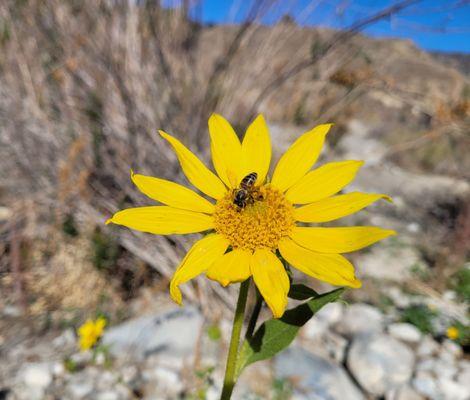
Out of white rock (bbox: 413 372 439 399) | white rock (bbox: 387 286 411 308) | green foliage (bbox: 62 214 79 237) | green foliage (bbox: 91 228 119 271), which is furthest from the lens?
white rock (bbox: 387 286 411 308)

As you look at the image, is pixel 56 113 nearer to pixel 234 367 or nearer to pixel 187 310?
pixel 187 310

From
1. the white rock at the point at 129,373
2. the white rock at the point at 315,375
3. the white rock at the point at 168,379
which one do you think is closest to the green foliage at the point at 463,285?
the white rock at the point at 315,375

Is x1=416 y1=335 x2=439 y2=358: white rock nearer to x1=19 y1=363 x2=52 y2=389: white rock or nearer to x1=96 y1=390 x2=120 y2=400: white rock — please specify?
x1=96 y1=390 x2=120 y2=400: white rock

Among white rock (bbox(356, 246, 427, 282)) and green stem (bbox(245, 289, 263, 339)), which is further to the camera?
white rock (bbox(356, 246, 427, 282))

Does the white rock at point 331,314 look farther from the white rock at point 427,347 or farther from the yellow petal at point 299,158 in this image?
the yellow petal at point 299,158

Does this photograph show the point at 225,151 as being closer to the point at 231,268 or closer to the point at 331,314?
the point at 231,268

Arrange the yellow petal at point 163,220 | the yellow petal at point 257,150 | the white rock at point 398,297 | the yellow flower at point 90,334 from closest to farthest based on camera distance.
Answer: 1. the yellow petal at point 163,220
2. the yellow petal at point 257,150
3. the yellow flower at point 90,334
4. the white rock at point 398,297

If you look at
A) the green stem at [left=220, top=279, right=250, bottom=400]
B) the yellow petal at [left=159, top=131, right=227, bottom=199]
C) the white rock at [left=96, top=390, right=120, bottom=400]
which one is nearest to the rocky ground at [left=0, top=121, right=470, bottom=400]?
the white rock at [left=96, top=390, right=120, bottom=400]

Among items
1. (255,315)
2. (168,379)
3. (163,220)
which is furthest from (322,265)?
(168,379)

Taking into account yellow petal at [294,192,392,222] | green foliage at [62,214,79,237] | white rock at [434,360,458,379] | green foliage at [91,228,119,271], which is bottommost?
white rock at [434,360,458,379]
